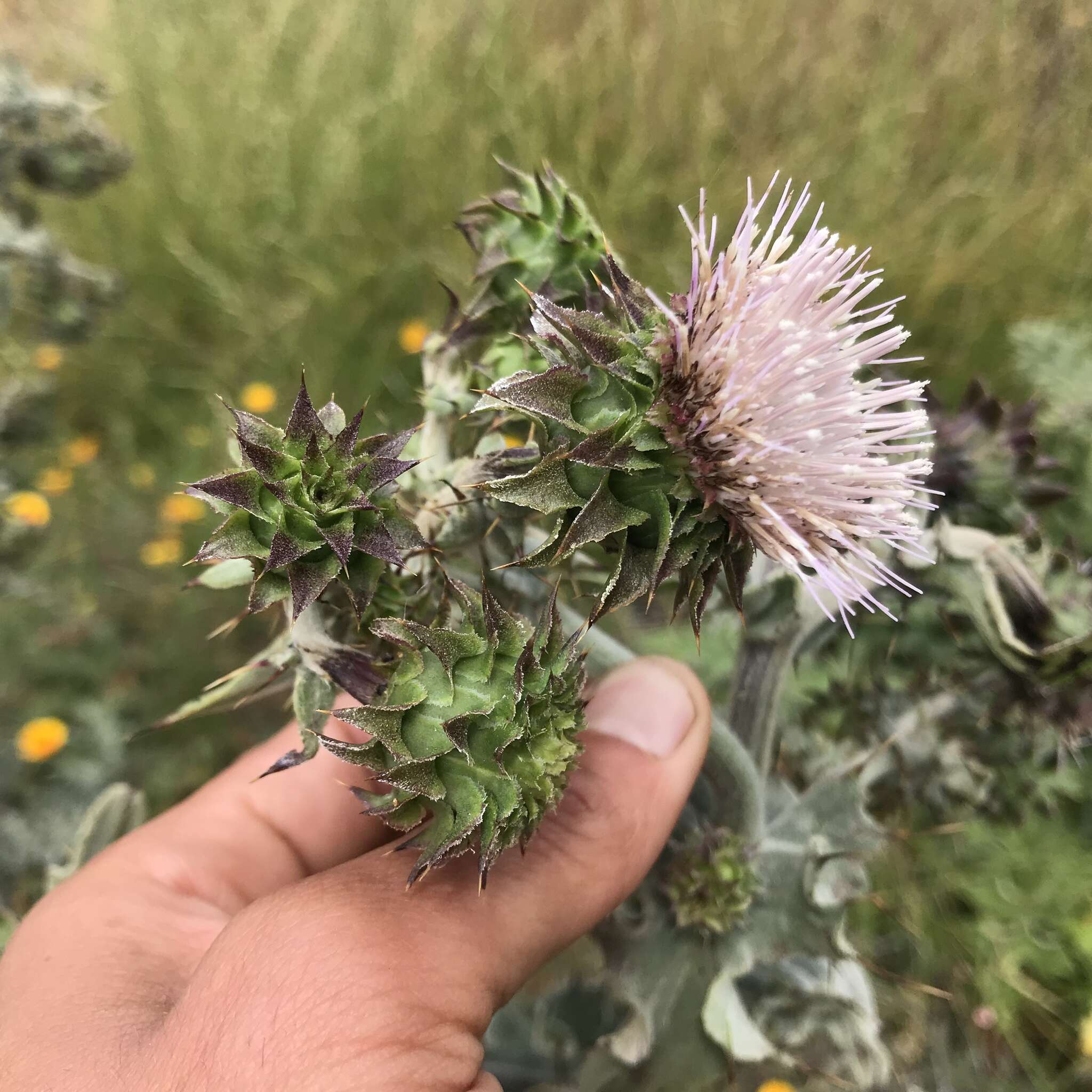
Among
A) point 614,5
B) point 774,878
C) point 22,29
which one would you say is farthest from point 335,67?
point 774,878

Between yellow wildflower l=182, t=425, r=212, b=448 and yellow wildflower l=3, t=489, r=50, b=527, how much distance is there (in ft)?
3.01

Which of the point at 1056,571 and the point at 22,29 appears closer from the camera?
the point at 1056,571

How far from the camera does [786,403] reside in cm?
162

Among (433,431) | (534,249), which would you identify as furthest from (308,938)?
(534,249)

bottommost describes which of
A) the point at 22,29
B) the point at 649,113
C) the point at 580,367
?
the point at 580,367

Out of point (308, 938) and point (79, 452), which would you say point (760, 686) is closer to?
point (308, 938)

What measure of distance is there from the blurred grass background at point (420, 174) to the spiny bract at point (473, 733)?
2.92m

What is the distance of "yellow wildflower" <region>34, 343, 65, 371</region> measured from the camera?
5094 mm

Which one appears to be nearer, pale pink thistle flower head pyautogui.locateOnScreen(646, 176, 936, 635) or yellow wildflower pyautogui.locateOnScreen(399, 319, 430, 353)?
pale pink thistle flower head pyautogui.locateOnScreen(646, 176, 936, 635)

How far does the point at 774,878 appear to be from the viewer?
2.52m

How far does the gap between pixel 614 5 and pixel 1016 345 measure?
148 inches

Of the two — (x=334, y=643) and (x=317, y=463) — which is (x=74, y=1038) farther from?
(x=317, y=463)

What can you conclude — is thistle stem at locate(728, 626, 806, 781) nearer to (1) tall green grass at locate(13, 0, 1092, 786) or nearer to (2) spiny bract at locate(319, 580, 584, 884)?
(2) spiny bract at locate(319, 580, 584, 884)

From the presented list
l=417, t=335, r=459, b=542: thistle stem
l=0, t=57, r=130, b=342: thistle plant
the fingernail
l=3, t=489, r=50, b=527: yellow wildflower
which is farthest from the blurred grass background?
the fingernail
